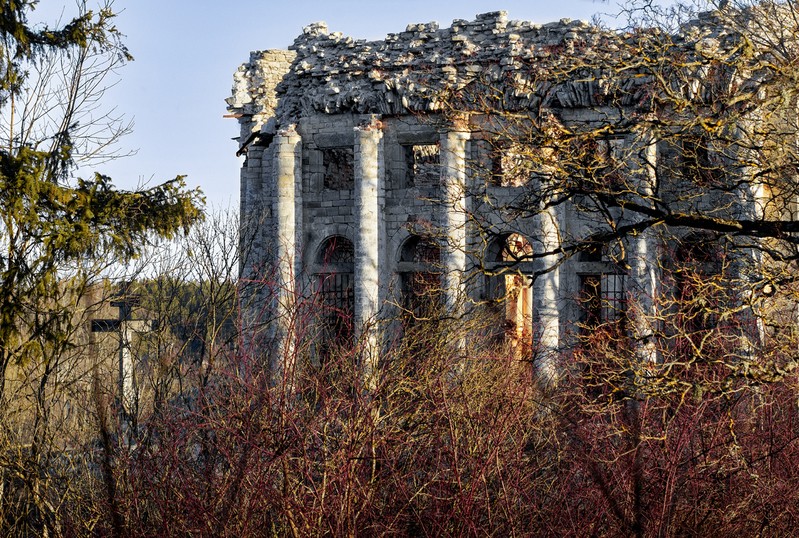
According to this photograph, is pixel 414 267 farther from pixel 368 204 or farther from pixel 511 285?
pixel 511 285

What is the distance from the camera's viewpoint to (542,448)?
10.3 m

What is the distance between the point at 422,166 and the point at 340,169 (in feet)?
6.90

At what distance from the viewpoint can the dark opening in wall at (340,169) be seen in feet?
88.9

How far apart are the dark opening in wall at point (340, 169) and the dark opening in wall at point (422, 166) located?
1597 millimetres

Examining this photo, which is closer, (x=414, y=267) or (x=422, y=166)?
(x=414, y=267)

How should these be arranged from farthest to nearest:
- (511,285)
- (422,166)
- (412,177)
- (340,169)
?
1. (340,169)
2. (422,166)
3. (412,177)
4. (511,285)

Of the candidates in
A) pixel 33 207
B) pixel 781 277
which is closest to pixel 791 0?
pixel 781 277

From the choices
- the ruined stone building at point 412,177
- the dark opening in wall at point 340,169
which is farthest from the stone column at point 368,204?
the dark opening in wall at point 340,169

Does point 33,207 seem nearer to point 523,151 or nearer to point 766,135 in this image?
point 523,151

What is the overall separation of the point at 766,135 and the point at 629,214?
13.6 m

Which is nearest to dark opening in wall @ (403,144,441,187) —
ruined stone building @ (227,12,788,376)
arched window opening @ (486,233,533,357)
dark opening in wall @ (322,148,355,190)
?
ruined stone building @ (227,12,788,376)

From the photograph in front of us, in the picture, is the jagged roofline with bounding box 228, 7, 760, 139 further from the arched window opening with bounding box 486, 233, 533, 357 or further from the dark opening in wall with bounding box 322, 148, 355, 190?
the arched window opening with bounding box 486, 233, 533, 357

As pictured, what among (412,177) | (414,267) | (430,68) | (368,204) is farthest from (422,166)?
(414,267)

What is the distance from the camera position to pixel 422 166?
27375 mm
